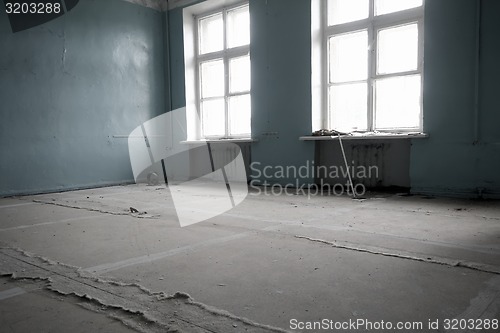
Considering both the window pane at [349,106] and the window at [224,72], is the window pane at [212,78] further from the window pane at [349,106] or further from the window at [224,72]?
the window pane at [349,106]

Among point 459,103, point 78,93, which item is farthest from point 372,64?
point 78,93

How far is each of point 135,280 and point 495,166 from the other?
13.5ft

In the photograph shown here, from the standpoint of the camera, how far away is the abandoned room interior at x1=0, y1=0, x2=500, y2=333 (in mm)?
1720

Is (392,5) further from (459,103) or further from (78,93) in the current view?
(78,93)

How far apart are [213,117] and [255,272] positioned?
5758 mm

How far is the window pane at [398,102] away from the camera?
200 inches

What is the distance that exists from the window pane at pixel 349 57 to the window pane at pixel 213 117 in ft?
7.82

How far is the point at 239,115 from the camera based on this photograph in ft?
23.3

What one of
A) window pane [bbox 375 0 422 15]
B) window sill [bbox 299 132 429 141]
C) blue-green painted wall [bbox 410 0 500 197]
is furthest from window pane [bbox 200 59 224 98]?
blue-green painted wall [bbox 410 0 500 197]

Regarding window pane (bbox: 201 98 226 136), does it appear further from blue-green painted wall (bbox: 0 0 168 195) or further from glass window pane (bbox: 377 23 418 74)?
glass window pane (bbox: 377 23 418 74)

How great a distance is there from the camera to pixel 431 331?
4.59 feet

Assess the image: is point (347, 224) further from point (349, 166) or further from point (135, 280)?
point (349, 166)

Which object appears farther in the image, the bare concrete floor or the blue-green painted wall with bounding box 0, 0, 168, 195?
the blue-green painted wall with bounding box 0, 0, 168, 195

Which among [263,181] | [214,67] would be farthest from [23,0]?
[263,181]
